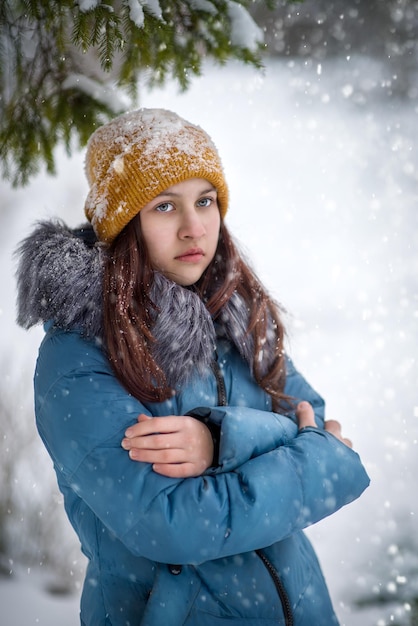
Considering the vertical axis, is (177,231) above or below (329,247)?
below

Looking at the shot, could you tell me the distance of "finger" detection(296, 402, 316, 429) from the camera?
1.92 metres

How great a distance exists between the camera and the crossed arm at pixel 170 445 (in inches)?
57.9

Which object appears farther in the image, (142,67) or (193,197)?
(142,67)

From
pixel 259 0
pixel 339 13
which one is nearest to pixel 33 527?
pixel 259 0

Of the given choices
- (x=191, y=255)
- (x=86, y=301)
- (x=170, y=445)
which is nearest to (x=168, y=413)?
(x=170, y=445)

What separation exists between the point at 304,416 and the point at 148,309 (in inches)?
26.3

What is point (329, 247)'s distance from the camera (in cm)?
536

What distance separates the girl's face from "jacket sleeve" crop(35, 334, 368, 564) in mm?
436

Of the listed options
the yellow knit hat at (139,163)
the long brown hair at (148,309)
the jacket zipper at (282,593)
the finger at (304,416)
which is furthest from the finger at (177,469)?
the yellow knit hat at (139,163)

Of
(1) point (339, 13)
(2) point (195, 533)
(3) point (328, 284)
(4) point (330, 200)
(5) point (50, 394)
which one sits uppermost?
(1) point (339, 13)

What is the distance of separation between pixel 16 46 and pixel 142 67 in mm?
525

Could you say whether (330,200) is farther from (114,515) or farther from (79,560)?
(114,515)

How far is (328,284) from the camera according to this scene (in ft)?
17.4

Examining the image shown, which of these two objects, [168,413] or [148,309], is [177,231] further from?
[168,413]
